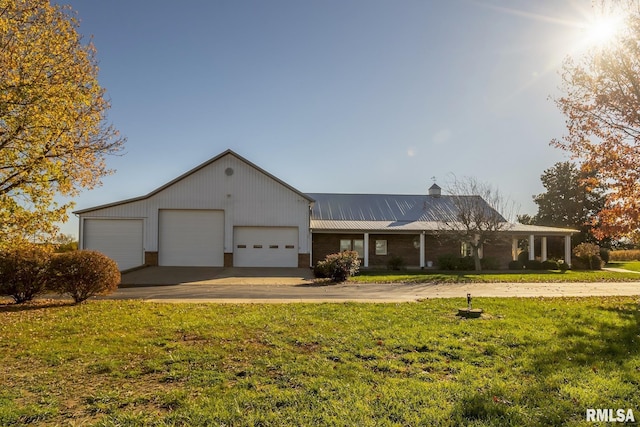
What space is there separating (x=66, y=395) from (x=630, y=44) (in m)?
14.2

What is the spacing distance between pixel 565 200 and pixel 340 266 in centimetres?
4152

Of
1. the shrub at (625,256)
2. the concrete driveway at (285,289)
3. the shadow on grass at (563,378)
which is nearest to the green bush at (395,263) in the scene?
the concrete driveway at (285,289)

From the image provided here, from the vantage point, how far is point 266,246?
25031 mm

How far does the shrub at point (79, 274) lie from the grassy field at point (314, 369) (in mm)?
2026

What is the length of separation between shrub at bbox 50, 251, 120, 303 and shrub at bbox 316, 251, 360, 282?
33.4 ft

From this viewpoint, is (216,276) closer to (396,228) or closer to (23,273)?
(23,273)

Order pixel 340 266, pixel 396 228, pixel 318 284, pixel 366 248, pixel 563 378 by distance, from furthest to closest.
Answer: pixel 396 228, pixel 366 248, pixel 340 266, pixel 318 284, pixel 563 378

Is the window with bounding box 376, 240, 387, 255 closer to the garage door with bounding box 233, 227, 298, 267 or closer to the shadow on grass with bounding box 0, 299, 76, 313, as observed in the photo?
the garage door with bounding box 233, 227, 298, 267

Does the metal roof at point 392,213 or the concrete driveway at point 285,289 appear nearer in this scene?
the concrete driveway at point 285,289

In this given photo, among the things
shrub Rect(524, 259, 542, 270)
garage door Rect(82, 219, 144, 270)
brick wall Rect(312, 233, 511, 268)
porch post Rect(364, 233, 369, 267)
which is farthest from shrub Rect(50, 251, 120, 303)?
shrub Rect(524, 259, 542, 270)

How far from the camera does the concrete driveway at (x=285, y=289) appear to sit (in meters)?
12.9

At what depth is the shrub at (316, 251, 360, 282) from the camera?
19016 mm

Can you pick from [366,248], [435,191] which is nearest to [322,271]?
[366,248]

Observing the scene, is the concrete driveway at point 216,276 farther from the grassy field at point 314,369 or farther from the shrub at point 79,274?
the grassy field at point 314,369
